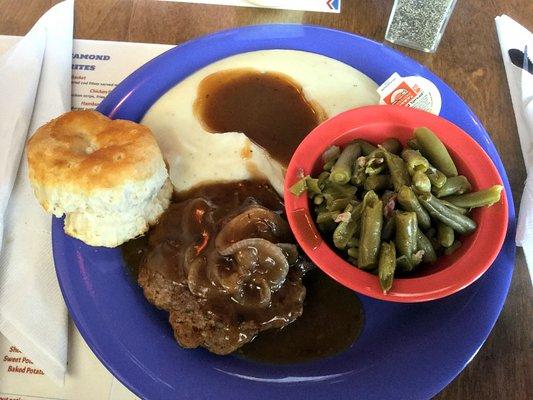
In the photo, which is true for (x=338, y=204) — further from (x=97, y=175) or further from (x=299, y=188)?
(x=97, y=175)

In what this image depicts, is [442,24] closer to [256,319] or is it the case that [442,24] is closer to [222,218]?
[222,218]

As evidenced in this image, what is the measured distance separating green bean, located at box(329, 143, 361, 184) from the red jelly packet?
37 cm

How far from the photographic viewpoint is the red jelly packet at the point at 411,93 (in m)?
1.92

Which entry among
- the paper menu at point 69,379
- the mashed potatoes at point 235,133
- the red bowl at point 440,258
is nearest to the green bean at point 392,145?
the red bowl at point 440,258

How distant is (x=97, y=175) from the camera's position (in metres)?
1.55

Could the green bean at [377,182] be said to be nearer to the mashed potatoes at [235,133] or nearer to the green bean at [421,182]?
the green bean at [421,182]

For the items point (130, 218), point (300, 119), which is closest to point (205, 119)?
point (300, 119)

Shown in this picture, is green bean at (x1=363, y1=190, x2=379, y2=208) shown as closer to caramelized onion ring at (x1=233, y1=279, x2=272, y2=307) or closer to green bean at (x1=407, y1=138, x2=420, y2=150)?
green bean at (x1=407, y1=138, x2=420, y2=150)

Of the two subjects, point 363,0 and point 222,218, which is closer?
point 222,218

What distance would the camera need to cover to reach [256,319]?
1.61m

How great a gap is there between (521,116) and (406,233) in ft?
3.21

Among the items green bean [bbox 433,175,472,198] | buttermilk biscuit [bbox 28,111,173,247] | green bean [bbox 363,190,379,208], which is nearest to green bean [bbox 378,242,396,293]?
green bean [bbox 363,190,379,208]

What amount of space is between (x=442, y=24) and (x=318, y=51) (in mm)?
558

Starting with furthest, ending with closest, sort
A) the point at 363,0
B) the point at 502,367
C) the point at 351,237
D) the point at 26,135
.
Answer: the point at 363,0
the point at 26,135
the point at 502,367
the point at 351,237
